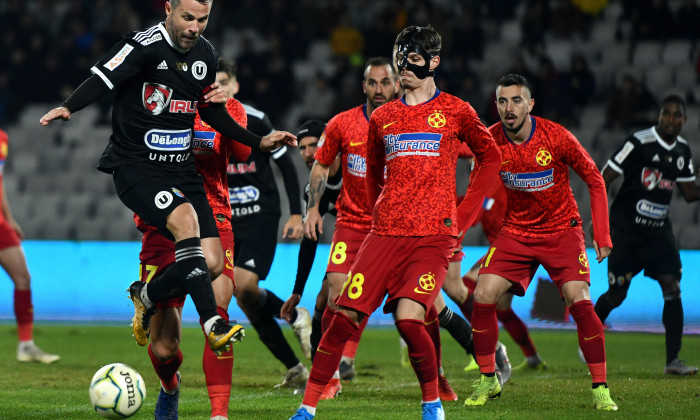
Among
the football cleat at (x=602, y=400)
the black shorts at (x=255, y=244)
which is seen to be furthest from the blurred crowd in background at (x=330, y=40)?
the football cleat at (x=602, y=400)

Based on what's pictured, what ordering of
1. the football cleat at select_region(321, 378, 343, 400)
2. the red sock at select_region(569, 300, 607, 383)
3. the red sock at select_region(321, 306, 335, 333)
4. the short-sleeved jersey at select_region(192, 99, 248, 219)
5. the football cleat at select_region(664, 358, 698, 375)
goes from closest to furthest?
the short-sleeved jersey at select_region(192, 99, 248, 219), the red sock at select_region(569, 300, 607, 383), the football cleat at select_region(321, 378, 343, 400), the red sock at select_region(321, 306, 335, 333), the football cleat at select_region(664, 358, 698, 375)

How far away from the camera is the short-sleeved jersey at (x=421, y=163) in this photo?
16.4 feet

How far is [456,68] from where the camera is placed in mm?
15773

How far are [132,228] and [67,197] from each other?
1395 mm

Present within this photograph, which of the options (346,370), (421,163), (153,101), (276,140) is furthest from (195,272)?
(346,370)

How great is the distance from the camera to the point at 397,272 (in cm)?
498

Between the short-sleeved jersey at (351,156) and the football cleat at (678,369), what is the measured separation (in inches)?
114

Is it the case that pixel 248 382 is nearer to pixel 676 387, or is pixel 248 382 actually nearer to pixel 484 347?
pixel 484 347

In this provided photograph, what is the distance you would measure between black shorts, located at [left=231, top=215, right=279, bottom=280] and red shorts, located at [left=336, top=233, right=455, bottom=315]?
2.35 m

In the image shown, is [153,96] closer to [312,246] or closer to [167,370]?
[167,370]

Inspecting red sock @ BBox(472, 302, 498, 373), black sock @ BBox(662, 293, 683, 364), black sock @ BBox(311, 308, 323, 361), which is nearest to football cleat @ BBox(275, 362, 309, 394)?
black sock @ BBox(311, 308, 323, 361)

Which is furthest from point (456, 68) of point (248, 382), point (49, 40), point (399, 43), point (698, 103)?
point (399, 43)

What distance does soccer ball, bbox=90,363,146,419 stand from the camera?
4734 millimetres

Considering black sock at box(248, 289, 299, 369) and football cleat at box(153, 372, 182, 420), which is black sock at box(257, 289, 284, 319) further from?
football cleat at box(153, 372, 182, 420)
